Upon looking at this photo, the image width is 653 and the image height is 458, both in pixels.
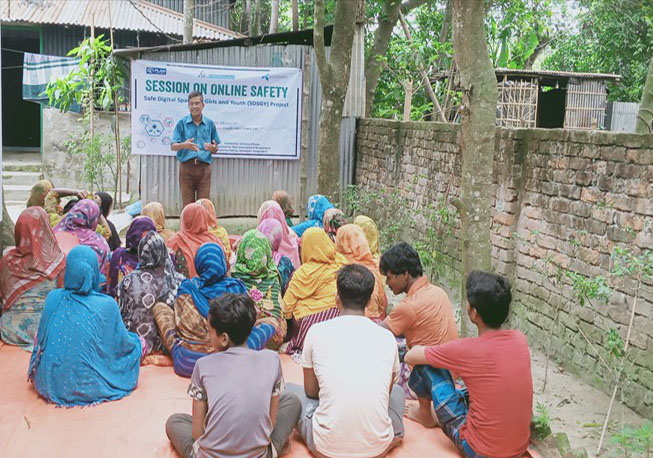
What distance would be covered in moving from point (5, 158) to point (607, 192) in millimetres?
13401

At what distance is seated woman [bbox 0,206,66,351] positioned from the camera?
4984 millimetres

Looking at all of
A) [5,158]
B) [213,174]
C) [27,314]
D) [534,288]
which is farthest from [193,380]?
[5,158]

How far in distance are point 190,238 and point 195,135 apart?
10.6 ft

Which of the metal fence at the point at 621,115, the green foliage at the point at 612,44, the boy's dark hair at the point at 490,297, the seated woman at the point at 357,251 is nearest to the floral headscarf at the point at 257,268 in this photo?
the seated woman at the point at 357,251

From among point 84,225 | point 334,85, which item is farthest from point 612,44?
point 84,225

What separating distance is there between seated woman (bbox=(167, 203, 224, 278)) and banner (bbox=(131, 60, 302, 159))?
3839mm

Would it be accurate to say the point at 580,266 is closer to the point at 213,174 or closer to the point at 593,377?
the point at 593,377

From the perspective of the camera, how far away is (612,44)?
52.0 ft

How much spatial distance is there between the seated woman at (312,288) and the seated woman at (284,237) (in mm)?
1139

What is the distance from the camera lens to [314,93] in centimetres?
1011

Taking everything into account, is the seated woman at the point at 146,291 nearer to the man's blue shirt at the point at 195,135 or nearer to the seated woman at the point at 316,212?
the seated woman at the point at 316,212

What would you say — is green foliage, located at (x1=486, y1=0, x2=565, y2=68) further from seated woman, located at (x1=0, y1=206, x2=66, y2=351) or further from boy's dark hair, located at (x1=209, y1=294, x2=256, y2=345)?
boy's dark hair, located at (x1=209, y1=294, x2=256, y2=345)

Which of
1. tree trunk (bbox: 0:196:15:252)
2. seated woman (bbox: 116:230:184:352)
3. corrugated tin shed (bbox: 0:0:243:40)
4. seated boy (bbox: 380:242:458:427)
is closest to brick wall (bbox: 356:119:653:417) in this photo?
seated boy (bbox: 380:242:458:427)

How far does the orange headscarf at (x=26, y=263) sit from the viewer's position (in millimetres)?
4965
